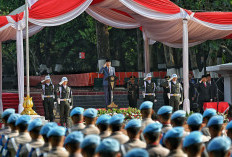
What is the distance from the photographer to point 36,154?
5582 millimetres

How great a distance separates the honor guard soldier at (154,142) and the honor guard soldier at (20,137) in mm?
2008

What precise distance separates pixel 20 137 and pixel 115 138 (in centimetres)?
143

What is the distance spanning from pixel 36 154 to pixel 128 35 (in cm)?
2800

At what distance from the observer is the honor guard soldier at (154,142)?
16.4ft

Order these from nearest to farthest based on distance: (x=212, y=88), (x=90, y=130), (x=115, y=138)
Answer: (x=115, y=138)
(x=90, y=130)
(x=212, y=88)

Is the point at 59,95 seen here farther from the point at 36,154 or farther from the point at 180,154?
the point at 180,154

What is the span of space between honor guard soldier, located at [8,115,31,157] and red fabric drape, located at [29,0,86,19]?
312 inches

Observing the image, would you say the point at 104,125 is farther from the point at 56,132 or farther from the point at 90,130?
the point at 56,132

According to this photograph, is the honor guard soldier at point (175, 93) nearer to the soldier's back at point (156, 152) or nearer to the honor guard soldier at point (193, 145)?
the soldier's back at point (156, 152)

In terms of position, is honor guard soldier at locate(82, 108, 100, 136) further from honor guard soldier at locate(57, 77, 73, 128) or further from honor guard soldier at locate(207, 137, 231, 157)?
honor guard soldier at locate(57, 77, 73, 128)

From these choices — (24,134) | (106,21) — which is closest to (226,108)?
(106,21)

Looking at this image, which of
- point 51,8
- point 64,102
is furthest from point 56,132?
point 51,8

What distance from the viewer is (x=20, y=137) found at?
6.41 metres

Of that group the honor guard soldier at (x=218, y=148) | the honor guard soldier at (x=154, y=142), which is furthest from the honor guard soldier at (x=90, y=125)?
the honor guard soldier at (x=218, y=148)
